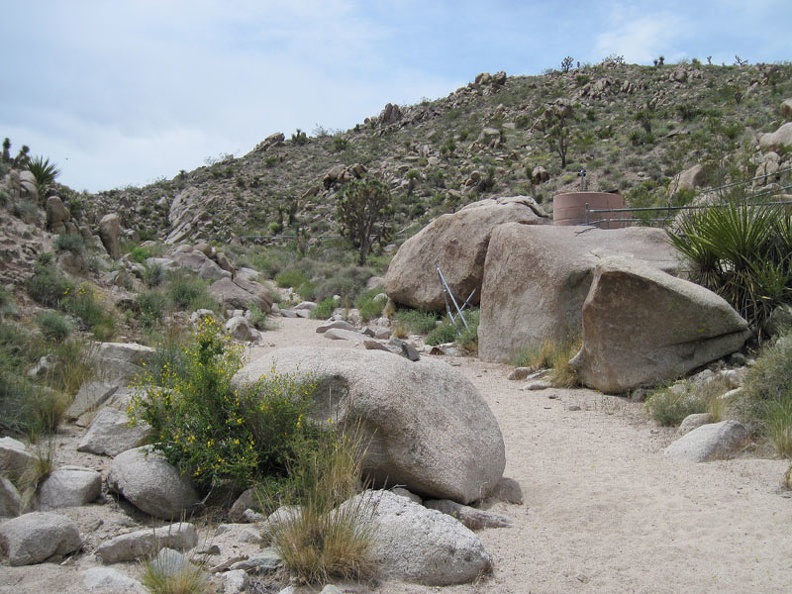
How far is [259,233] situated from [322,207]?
4030mm

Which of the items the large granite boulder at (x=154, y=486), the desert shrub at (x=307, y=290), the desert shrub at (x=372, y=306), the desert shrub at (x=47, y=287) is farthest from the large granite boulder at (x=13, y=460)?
the desert shrub at (x=307, y=290)

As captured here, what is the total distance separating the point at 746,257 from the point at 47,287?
964cm

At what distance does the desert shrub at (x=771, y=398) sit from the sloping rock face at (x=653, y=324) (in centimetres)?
107

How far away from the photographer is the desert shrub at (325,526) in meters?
3.94

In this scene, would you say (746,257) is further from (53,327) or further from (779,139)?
(779,139)

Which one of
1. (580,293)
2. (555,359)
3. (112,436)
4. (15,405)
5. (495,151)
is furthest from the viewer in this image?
(495,151)

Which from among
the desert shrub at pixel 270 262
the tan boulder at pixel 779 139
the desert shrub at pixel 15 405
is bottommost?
the desert shrub at pixel 15 405

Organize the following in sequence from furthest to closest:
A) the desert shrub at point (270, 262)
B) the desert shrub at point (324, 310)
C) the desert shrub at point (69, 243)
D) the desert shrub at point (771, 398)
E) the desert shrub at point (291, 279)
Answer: the desert shrub at point (270, 262)
the desert shrub at point (291, 279)
the desert shrub at point (324, 310)
the desert shrub at point (69, 243)
the desert shrub at point (771, 398)

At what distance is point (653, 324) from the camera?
28.5ft

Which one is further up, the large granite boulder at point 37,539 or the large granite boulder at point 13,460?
the large granite boulder at point 13,460

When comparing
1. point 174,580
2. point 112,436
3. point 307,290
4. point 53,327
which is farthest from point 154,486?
point 307,290

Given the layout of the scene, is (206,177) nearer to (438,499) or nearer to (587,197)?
(587,197)

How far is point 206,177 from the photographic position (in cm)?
4884

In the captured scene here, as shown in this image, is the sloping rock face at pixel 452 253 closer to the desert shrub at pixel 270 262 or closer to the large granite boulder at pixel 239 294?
the large granite boulder at pixel 239 294
